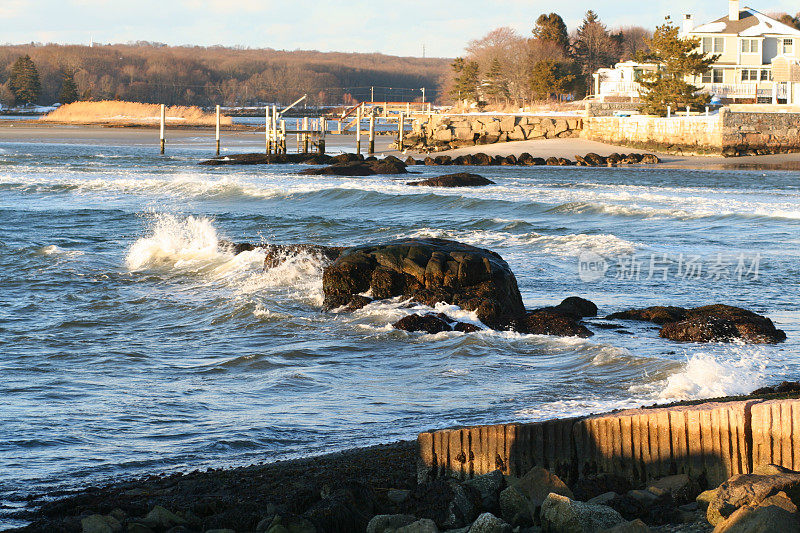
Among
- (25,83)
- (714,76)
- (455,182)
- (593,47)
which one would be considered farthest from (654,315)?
(25,83)

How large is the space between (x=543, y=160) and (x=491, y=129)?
516 inches

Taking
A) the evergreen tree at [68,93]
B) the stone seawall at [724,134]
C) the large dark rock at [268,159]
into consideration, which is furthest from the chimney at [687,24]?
the evergreen tree at [68,93]

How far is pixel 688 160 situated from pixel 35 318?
42.6 m

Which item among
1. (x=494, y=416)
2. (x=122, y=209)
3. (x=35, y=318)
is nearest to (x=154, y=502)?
(x=494, y=416)

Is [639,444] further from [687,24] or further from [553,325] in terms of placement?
[687,24]

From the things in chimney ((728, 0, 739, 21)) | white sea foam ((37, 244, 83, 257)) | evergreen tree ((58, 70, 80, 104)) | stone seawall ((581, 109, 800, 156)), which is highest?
evergreen tree ((58, 70, 80, 104))

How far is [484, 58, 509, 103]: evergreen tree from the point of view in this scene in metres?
78.6

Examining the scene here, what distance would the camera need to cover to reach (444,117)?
65938 mm

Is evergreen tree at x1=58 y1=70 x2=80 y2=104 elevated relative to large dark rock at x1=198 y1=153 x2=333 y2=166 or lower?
elevated

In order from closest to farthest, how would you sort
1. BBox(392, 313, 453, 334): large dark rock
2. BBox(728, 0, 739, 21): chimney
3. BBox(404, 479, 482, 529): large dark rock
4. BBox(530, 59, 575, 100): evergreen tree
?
BBox(404, 479, 482, 529): large dark rock, BBox(392, 313, 453, 334): large dark rock, BBox(728, 0, 739, 21): chimney, BBox(530, 59, 575, 100): evergreen tree

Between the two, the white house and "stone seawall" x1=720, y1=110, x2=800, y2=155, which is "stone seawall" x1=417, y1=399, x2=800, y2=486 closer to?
"stone seawall" x1=720, y1=110, x2=800, y2=155

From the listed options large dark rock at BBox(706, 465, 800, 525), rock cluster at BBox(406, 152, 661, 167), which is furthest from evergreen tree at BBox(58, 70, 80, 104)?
large dark rock at BBox(706, 465, 800, 525)

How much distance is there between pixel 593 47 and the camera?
87.1m

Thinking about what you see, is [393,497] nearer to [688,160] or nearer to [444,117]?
[688,160]
